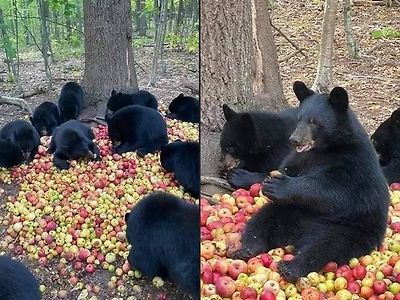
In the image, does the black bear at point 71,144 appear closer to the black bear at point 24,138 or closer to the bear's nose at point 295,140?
the black bear at point 24,138

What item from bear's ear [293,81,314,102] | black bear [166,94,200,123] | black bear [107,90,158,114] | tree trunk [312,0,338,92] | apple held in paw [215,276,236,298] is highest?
tree trunk [312,0,338,92]

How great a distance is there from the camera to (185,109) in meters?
1.14

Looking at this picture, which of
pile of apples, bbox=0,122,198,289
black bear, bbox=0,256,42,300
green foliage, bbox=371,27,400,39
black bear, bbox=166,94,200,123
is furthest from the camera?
green foliage, bbox=371,27,400,39

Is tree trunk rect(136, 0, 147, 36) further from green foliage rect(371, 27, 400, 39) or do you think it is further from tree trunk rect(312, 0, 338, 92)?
green foliage rect(371, 27, 400, 39)

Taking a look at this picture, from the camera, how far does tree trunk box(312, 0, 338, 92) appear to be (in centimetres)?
116

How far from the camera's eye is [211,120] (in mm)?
1146

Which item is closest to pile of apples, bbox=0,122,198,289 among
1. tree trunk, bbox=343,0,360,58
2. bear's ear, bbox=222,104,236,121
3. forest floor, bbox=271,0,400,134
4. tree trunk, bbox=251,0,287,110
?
bear's ear, bbox=222,104,236,121

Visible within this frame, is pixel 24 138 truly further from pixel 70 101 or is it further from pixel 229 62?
pixel 229 62

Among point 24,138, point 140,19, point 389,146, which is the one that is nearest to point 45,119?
point 24,138

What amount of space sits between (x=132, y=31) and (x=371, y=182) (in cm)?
60

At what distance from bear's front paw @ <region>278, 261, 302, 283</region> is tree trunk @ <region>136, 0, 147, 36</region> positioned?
0.58 meters

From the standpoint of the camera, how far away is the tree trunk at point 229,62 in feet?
3.55

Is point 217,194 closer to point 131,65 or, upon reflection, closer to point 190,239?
point 190,239

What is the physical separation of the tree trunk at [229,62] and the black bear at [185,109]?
0.02m
